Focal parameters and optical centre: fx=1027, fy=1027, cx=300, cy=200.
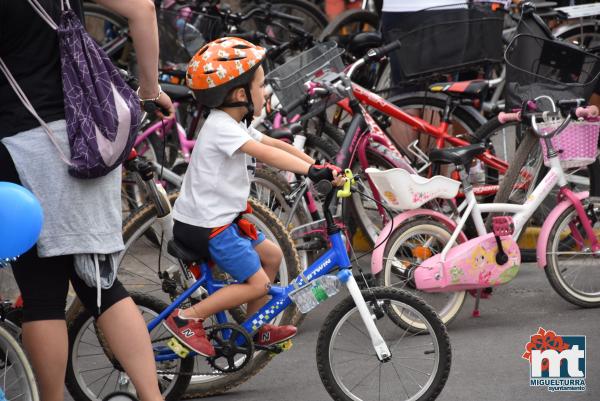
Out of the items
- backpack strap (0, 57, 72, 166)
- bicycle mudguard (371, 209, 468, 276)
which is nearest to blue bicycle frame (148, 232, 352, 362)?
bicycle mudguard (371, 209, 468, 276)

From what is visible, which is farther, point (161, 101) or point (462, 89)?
point (462, 89)

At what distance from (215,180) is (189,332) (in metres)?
0.65

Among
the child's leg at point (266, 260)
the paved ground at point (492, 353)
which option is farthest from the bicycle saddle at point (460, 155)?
the child's leg at point (266, 260)

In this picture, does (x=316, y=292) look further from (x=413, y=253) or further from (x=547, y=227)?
(x=547, y=227)

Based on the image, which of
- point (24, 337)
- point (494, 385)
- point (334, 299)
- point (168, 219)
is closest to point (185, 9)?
point (334, 299)

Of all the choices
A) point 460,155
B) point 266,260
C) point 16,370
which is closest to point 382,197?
point 460,155

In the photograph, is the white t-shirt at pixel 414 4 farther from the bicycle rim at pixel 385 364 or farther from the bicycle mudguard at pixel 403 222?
the bicycle rim at pixel 385 364

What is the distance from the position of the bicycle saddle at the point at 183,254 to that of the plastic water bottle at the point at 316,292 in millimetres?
432

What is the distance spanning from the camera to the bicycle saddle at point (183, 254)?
14.4 feet

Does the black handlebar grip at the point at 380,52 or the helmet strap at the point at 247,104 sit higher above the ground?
the helmet strap at the point at 247,104

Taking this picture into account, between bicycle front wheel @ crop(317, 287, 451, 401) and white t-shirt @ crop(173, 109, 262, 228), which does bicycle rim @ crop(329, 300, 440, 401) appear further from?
white t-shirt @ crop(173, 109, 262, 228)

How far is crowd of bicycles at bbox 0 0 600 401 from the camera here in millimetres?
4383

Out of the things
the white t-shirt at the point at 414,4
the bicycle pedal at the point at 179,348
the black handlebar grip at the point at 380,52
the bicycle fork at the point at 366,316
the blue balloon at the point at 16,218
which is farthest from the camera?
the white t-shirt at the point at 414,4

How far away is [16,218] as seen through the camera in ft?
10.4
